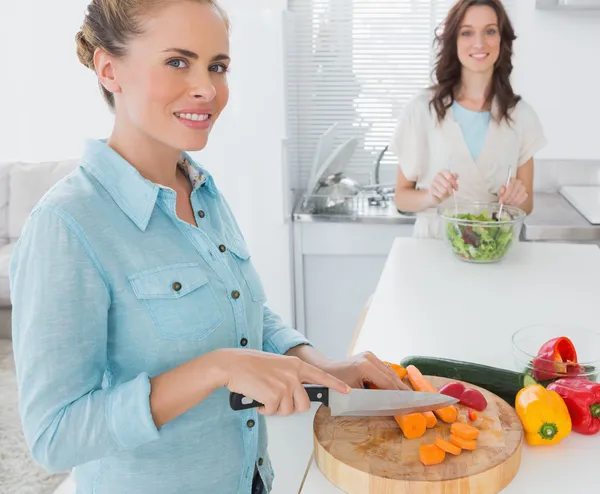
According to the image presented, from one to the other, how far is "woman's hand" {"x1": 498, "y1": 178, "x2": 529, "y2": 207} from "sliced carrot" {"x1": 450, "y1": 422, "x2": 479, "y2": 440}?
120 centimetres

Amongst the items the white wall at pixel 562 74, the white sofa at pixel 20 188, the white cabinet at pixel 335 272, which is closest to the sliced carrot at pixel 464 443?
the white cabinet at pixel 335 272

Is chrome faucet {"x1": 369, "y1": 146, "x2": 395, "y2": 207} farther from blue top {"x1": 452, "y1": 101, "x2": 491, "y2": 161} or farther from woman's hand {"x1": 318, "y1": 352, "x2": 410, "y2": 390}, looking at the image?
woman's hand {"x1": 318, "y1": 352, "x2": 410, "y2": 390}

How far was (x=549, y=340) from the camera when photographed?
1.35 m

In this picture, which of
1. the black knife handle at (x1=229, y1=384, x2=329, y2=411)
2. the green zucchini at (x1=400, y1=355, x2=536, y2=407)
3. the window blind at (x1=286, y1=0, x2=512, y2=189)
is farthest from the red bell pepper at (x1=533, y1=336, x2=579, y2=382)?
the window blind at (x1=286, y1=0, x2=512, y2=189)

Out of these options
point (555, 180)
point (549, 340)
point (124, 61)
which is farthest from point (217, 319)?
point (555, 180)

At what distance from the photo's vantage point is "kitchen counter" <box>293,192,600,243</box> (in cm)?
276

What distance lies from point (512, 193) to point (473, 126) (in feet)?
1.36

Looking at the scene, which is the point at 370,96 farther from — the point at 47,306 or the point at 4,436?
the point at 47,306

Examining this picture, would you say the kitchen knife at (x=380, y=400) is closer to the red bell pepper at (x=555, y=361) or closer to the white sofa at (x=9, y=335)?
the red bell pepper at (x=555, y=361)

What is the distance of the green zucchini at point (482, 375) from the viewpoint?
48.8 inches

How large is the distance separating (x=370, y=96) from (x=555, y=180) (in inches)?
38.9

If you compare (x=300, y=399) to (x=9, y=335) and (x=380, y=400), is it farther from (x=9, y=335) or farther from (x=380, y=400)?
(x=9, y=335)

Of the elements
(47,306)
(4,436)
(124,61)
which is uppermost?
(124,61)

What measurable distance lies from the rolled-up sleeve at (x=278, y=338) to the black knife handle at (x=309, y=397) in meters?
0.19
